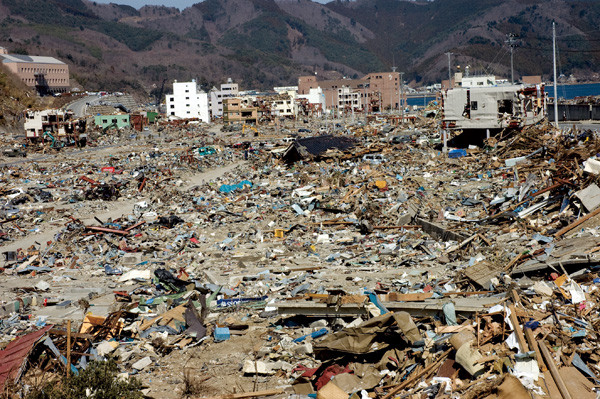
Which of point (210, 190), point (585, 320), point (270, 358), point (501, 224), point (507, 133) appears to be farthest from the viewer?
point (507, 133)

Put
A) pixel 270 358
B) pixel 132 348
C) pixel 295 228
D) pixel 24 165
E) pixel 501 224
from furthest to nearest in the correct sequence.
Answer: pixel 24 165, pixel 295 228, pixel 501 224, pixel 132 348, pixel 270 358

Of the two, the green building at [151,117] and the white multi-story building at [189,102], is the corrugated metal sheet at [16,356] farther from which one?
the white multi-story building at [189,102]

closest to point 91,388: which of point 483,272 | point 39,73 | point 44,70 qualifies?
point 483,272

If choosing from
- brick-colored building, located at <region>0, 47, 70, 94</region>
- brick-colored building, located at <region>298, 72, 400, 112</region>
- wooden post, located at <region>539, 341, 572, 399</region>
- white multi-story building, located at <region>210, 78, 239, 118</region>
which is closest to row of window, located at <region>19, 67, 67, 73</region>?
brick-colored building, located at <region>0, 47, 70, 94</region>

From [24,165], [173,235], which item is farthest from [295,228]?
[24,165]

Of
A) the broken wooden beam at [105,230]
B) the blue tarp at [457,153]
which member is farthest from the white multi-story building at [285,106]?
the broken wooden beam at [105,230]

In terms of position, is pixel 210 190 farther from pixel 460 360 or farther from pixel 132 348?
pixel 460 360

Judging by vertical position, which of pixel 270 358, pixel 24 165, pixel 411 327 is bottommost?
pixel 270 358
